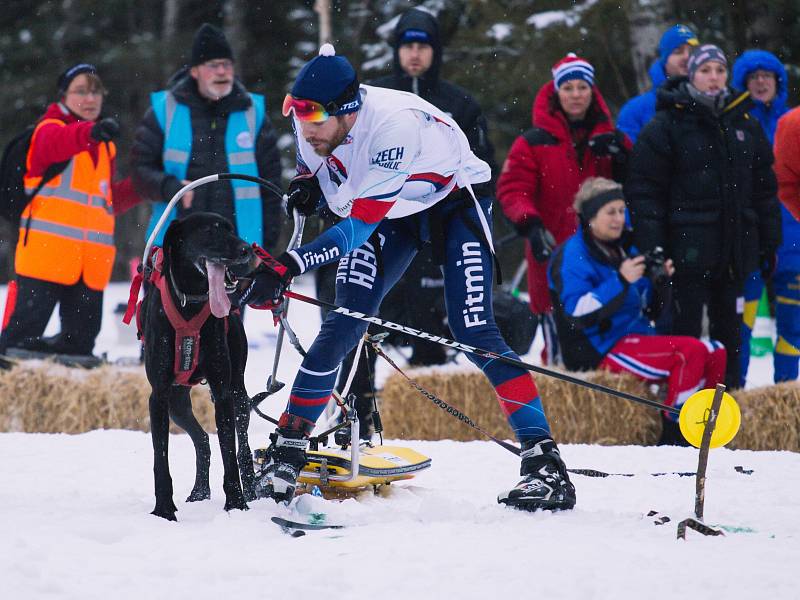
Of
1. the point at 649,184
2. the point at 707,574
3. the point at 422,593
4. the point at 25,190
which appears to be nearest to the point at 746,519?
the point at 707,574

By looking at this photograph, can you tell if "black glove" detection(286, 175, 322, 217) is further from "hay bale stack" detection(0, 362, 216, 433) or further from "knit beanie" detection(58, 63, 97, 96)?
"knit beanie" detection(58, 63, 97, 96)

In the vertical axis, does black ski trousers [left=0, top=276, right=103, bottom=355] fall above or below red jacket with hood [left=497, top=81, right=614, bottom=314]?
below

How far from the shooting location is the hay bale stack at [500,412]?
20.2 feet

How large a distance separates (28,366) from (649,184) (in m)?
Answer: 3.67

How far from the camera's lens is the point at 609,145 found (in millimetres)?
6441

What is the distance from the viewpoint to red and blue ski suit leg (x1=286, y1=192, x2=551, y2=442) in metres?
4.09

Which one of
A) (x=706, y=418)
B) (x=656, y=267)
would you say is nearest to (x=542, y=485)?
(x=706, y=418)

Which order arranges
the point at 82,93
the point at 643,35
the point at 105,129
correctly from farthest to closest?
the point at 643,35 → the point at 82,93 → the point at 105,129

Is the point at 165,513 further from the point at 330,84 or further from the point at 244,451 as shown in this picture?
the point at 330,84

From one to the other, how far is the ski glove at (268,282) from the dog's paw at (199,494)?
931 millimetres

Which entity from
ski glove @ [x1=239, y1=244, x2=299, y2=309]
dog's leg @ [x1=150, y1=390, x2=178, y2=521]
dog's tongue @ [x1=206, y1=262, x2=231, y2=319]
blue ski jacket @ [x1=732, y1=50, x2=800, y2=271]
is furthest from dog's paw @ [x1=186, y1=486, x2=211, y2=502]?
blue ski jacket @ [x1=732, y1=50, x2=800, y2=271]

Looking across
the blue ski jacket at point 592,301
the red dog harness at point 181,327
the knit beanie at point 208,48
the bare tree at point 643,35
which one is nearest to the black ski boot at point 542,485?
the red dog harness at point 181,327

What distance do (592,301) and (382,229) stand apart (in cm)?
205

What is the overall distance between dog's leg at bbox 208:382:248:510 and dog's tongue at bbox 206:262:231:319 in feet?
0.96
